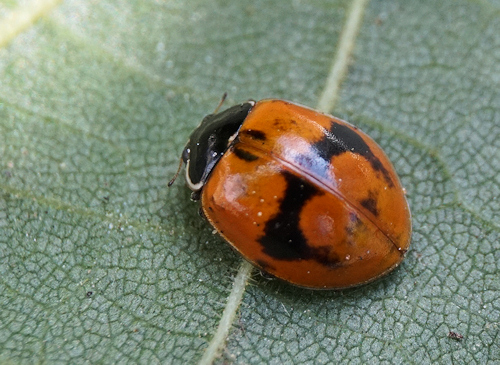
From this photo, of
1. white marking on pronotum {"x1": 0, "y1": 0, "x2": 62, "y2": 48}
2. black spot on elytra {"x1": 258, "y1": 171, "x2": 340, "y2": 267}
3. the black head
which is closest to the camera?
black spot on elytra {"x1": 258, "y1": 171, "x2": 340, "y2": 267}

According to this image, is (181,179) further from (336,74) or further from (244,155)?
(336,74)

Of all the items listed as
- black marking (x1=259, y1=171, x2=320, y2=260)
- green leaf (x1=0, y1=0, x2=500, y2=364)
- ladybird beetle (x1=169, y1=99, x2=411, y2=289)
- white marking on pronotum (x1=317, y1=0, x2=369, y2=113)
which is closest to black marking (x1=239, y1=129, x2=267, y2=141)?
ladybird beetle (x1=169, y1=99, x2=411, y2=289)

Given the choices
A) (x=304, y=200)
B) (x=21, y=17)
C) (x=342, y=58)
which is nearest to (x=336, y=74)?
(x=342, y=58)

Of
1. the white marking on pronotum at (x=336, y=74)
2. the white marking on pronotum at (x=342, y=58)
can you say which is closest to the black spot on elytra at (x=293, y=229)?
the white marking on pronotum at (x=336, y=74)

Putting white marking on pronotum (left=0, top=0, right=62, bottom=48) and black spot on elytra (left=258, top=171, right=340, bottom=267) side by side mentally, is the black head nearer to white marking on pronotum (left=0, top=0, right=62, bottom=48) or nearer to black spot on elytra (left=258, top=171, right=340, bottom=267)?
black spot on elytra (left=258, top=171, right=340, bottom=267)

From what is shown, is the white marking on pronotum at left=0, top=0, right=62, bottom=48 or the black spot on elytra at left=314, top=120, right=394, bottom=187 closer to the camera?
the black spot on elytra at left=314, top=120, right=394, bottom=187
